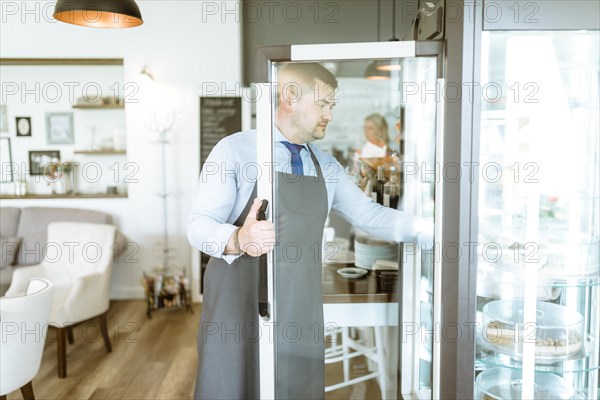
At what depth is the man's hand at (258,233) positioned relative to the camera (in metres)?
1.98

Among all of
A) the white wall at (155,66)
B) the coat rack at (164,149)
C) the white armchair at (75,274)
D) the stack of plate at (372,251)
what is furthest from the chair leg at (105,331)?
the stack of plate at (372,251)

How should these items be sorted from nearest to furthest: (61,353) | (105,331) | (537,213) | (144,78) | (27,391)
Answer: (537,213) → (27,391) → (61,353) → (105,331) → (144,78)

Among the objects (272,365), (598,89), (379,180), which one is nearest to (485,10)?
(598,89)

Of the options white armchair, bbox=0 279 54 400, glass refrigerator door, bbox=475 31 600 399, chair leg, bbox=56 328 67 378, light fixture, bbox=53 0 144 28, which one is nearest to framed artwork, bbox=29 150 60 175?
chair leg, bbox=56 328 67 378

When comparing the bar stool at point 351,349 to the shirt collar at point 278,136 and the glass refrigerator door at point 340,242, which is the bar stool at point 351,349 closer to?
the glass refrigerator door at point 340,242

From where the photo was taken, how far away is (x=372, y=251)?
7.07ft

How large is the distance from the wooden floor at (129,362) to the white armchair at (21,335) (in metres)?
0.66

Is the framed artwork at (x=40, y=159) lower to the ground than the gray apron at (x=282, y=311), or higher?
higher

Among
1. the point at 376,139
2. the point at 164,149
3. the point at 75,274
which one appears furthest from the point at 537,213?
the point at 164,149

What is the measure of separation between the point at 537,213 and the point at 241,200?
105 centimetres

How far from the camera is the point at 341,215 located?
6.90 feet

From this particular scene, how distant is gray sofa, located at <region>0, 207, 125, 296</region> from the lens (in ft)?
16.4

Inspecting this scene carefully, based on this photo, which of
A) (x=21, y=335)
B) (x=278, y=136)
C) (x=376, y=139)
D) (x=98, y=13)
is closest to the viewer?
(x=278, y=136)

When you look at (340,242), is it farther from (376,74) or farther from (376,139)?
(376,74)
